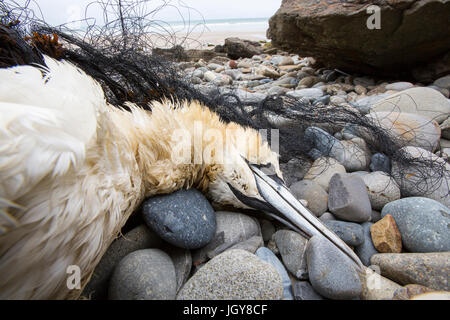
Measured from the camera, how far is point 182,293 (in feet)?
2.99

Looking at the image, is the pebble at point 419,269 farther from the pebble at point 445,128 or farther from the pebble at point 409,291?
the pebble at point 445,128

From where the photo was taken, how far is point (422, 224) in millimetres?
1277

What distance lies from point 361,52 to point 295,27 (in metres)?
0.99

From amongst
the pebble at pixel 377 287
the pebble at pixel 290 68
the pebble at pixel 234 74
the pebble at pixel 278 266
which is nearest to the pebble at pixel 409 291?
the pebble at pixel 377 287

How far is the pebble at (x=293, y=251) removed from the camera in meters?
1.14

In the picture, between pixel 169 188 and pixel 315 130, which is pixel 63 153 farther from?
pixel 315 130

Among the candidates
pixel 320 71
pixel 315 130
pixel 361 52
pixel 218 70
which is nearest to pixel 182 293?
pixel 315 130

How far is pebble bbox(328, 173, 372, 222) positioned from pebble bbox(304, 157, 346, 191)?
0.13 m

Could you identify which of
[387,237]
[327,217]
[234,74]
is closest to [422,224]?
[387,237]

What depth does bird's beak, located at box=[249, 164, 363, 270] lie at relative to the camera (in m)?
1.18

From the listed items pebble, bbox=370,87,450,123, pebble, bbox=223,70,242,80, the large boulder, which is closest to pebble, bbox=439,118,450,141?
pebble, bbox=370,87,450,123

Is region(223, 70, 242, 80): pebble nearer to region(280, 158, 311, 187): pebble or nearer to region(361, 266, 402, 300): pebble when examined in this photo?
region(280, 158, 311, 187): pebble

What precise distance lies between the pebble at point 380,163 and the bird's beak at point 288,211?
2.93 ft

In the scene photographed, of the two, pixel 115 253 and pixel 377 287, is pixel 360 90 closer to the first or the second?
pixel 377 287
